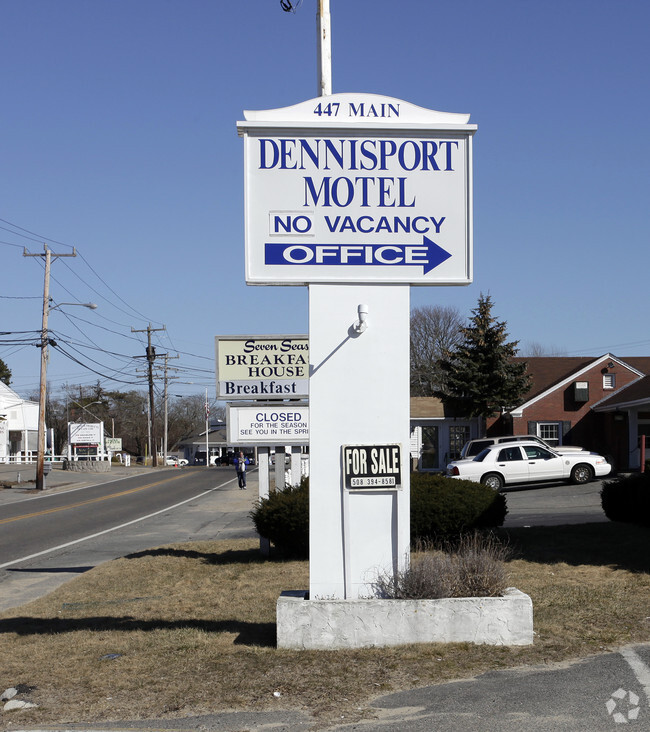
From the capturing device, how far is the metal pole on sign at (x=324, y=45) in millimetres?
9266

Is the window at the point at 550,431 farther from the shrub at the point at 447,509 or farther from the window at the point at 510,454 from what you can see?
the shrub at the point at 447,509

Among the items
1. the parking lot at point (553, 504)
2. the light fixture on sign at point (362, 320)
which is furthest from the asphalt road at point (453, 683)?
the light fixture on sign at point (362, 320)

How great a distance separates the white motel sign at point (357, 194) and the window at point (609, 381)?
32.3m

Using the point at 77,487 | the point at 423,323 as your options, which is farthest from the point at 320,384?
the point at 423,323

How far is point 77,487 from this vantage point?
44.3m

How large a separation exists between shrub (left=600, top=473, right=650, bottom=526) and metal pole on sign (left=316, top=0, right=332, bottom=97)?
333 inches

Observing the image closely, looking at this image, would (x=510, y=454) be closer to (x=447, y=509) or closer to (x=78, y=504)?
(x=447, y=509)

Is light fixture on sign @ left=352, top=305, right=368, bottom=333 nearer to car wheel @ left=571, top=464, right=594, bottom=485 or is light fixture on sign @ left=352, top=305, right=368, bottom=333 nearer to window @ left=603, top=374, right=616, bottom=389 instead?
car wheel @ left=571, top=464, right=594, bottom=485

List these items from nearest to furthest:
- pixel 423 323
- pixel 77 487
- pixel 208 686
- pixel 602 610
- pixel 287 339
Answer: pixel 208 686 < pixel 602 610 < pixel 287 339 < pixel 77 487 < pixel 423 323

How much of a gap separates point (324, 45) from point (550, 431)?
30986 millimetres

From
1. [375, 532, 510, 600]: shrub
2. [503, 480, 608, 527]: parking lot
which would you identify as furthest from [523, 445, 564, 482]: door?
[375, 532, 510, 600]: shrub

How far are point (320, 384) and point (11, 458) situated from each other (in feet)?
235

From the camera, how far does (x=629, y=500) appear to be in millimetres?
14070

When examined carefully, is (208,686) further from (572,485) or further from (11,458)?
(11,458)
